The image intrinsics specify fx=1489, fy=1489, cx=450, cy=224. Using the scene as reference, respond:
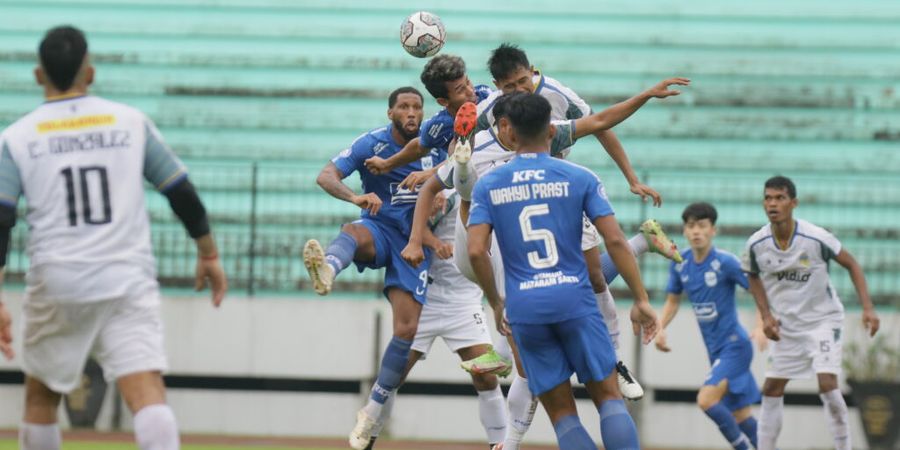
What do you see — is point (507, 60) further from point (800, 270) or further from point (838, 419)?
point (838, 419)

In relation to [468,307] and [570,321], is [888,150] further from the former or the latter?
[570,321]

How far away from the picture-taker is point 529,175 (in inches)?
277

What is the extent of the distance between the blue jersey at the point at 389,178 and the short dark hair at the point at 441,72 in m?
1.30

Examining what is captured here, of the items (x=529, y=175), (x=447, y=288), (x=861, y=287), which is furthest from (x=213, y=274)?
(x=861, y=287)

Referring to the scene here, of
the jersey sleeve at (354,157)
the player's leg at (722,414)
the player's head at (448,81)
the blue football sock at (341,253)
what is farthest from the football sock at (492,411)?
the player's leg at (722,414)

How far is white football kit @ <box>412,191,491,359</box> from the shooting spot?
33.7ft

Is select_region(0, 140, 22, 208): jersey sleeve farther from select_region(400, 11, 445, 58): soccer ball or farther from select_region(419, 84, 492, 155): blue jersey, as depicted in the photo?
select_region(400, 11, 445, 58): soccer ball

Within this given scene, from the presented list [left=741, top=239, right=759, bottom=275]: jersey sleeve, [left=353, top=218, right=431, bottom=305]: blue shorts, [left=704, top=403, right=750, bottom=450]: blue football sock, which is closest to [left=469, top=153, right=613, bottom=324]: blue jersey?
[left=353, top=218, right=431, bottom=305]: blue shorts

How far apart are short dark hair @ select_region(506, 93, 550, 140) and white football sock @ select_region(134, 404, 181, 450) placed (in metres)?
2.24

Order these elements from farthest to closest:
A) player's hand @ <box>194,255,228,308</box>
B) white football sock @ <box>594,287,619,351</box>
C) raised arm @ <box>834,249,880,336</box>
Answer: raised arm @ <box>834,249,880,336</box> < white football sock @ <box>594,287,619,351</box> < player's hand @ <box>194,255,228,308</box>

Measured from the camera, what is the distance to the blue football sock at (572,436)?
718 centimetres

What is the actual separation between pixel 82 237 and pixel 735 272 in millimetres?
8316

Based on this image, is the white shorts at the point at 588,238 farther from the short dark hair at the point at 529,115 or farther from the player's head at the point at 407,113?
the short dark hair at the point at 529,115

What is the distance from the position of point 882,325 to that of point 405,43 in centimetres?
753
